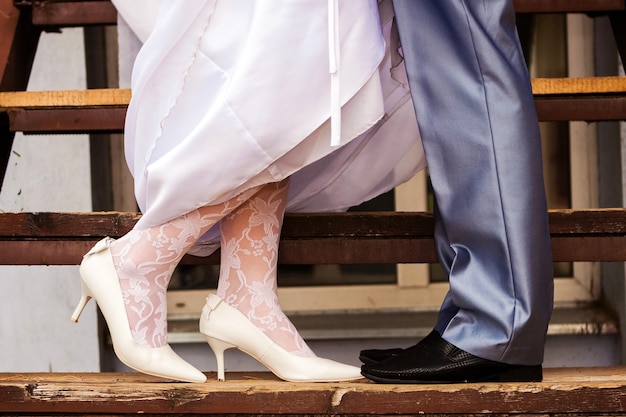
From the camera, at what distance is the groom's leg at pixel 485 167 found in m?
1.03

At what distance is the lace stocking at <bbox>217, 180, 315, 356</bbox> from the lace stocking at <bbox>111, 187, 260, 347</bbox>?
0.05 metres

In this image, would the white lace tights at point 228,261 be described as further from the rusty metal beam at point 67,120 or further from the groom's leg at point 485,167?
the rusty metal beam at point 67,120

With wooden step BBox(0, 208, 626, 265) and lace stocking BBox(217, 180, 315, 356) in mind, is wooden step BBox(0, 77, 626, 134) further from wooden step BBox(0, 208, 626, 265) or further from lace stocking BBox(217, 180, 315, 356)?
lace stocking BBox(217, 180, 315, 356)

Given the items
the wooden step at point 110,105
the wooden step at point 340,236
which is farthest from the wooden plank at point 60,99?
the wooden step at point 340,236

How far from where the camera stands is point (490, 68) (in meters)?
1.04

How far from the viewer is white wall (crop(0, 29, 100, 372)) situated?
2.09 meters

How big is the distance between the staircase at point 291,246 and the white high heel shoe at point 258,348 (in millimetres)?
33

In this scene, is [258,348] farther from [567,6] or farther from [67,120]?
[567,6]

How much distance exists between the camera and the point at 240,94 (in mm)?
1025

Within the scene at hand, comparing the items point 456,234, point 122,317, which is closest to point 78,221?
point 122,317

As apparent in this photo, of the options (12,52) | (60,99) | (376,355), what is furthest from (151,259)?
(12,52)

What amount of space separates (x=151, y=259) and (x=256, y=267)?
6.2 inches

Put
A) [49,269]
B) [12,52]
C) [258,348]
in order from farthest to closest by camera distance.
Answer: [49,269]
[12,52]
[258,348]

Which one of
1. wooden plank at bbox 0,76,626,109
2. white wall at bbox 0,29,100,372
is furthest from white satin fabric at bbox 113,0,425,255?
white wall at bbox 0,29,100,372
